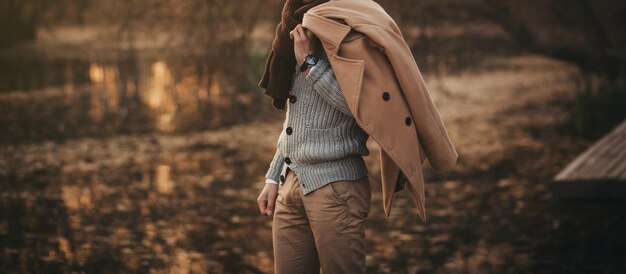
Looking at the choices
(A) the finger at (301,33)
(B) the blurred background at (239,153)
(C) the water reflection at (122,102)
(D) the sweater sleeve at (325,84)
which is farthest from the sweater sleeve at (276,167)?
(C) the water reflection at (122,102)

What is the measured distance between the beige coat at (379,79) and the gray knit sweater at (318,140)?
4.3 inches

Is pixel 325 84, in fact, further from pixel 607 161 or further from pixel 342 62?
pixel 607 161

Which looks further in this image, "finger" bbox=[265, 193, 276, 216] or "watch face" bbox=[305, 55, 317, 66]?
"finger" bbox=[265, 193, 276, 216]

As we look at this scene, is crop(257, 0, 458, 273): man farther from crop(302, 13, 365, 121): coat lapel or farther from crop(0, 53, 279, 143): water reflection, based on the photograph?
→ crop(0, 53, 279, 143): water reflection

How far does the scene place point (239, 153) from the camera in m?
10.7

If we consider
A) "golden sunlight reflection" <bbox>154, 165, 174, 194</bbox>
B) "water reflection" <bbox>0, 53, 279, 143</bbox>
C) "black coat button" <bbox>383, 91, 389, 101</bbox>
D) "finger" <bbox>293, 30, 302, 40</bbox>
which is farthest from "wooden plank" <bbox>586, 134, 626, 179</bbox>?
"water reflection" <bbox>0, 53, 279, 143</bbox>

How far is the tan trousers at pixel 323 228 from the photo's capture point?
3133 mm

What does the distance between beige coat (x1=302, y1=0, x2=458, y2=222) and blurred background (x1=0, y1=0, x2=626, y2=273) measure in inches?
113

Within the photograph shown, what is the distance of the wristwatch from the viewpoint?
3066 millimetres

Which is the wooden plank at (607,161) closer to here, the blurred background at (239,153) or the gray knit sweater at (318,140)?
the blurred background at (239,153)

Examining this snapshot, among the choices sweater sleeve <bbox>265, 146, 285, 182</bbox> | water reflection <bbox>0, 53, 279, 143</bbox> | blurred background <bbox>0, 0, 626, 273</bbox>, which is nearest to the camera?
sweater sleeve <bbox>265, 146, 285, 182</bbox>

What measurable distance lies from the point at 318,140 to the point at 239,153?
754cm

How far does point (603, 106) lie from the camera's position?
11.6 metres

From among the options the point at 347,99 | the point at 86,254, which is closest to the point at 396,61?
the point at 347,99
